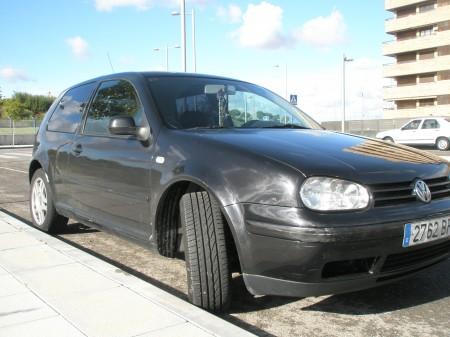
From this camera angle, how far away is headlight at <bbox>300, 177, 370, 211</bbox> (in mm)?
2674

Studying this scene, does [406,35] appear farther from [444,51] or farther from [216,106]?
[216,106]

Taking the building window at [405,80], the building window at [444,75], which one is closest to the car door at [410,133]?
the building window at [444,75]

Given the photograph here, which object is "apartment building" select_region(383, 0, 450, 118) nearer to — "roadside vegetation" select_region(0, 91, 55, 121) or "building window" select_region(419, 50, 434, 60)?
"building window" select_region(419, 50, 434, 60)

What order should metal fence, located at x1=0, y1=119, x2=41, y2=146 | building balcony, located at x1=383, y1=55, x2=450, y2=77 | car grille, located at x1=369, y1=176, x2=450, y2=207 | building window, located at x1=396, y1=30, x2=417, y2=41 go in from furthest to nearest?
building window, located at x1=396, y1=30, x2=417, y2=41 → building balcony, located at x1=383, y1=55, x2=450, y2=77 → metal fence, located at x1=0, y1=119, x2=41, y2=146 → car grille, located at x1=369, y1=176, x2=450, y2=207

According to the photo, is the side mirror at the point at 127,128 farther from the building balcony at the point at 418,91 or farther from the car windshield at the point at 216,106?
the building balcony at the point at 418,91

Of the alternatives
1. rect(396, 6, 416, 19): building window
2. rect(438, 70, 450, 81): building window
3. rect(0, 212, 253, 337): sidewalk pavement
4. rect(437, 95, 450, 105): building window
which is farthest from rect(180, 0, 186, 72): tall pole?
rect(396, 6, 416, 19): building window

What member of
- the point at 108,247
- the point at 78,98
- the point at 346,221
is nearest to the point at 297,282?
the point at 346,221

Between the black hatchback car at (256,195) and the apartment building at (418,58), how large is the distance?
54.4 meters

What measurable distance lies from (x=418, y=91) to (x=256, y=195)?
194 ft

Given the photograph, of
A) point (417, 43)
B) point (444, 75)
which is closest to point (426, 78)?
point (444, 75)

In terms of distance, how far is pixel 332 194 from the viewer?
2.70 metres

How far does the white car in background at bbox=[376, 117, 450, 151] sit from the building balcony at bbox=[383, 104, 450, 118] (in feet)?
104

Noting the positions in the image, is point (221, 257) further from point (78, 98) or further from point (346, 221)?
point (78, 98)

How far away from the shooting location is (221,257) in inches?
117
